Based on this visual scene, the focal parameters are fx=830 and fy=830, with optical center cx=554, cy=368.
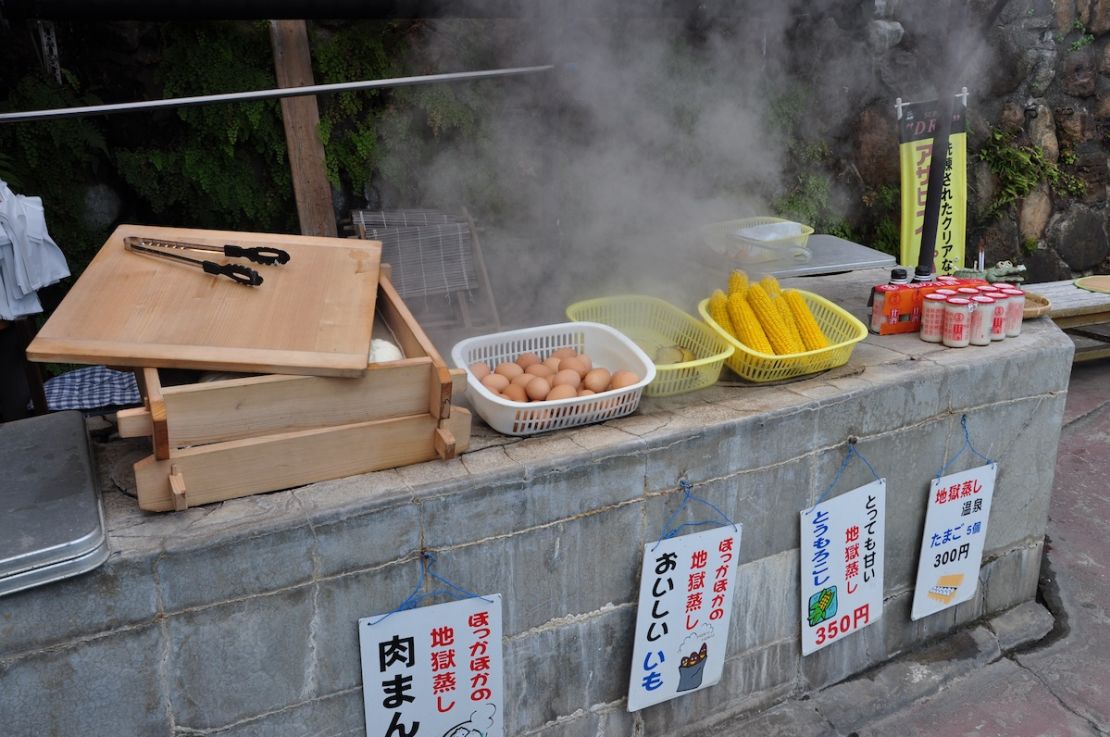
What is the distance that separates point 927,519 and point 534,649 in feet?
7.86

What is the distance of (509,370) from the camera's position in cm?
379

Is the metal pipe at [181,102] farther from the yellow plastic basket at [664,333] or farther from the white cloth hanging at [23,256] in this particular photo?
the white cloth hanging at [23,256]

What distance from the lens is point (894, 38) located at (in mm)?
6867

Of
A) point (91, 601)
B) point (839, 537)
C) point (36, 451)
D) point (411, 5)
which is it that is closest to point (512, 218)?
point (411, 5)

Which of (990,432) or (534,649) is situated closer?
(534,649)

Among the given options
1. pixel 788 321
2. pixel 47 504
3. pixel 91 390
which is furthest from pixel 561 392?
pixel 91 390

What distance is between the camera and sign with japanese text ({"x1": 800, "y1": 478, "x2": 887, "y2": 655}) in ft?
13.7

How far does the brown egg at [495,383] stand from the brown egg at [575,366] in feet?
1.04

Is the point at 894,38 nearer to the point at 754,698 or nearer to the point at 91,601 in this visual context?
the point at 754,698

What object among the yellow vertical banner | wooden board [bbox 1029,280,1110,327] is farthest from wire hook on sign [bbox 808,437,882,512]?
wooden board [bbox 1029,280,1110,327]

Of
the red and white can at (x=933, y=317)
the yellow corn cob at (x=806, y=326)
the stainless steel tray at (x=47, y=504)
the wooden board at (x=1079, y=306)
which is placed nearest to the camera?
the stainless steel tray at (x=47, y=504)

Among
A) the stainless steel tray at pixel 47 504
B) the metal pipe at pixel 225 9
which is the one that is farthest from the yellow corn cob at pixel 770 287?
the stainless steel tray at pixel 47 504

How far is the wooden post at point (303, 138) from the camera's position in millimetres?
6117

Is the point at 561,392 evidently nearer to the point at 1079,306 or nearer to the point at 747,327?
the point at 747,327
